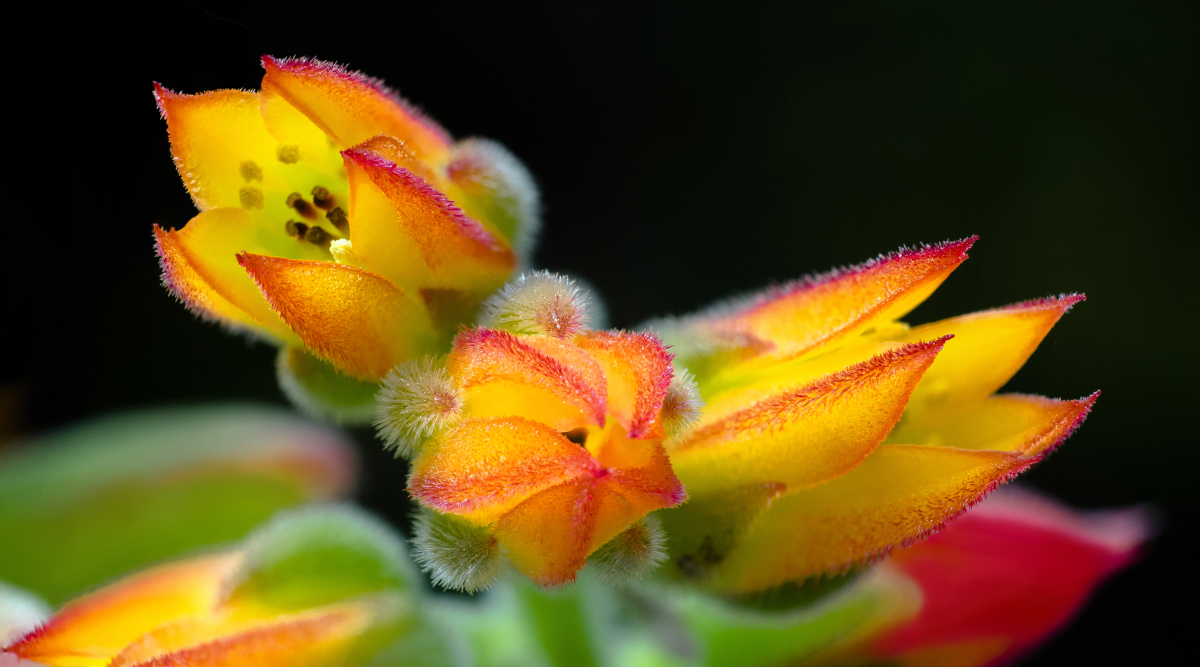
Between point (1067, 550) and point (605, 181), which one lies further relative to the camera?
point (605, 181)

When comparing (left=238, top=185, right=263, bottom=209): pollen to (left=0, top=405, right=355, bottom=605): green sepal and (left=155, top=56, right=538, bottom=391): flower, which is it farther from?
(left=0, top=405, right=355, bottom=605): green sepal

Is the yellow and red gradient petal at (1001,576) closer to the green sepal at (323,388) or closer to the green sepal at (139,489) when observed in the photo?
the green sepal at (323,388)

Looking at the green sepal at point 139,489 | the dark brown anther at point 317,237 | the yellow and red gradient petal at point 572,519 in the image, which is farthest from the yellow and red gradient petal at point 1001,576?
the green sepal at point 139,489

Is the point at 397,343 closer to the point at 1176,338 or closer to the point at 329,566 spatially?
the point at 329,566

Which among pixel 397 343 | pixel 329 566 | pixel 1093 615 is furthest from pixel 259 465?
pixel 1093 615

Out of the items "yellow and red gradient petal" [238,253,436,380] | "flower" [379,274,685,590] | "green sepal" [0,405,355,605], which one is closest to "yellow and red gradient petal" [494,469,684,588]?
"flower" [379,274,685,590]

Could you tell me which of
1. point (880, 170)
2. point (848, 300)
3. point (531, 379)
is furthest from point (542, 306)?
point (880, 170)
